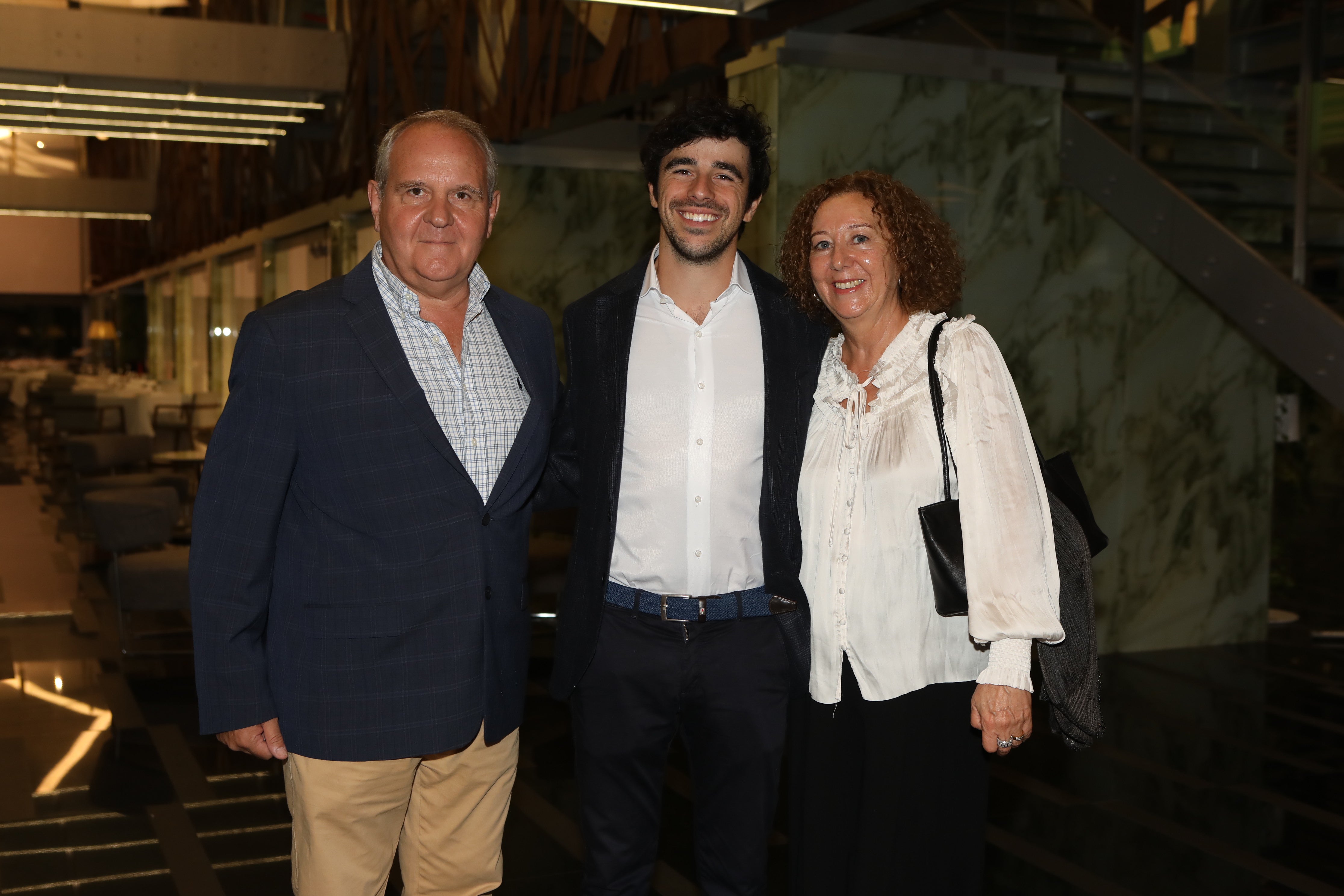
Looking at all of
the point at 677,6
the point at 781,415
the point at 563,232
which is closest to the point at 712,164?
the point at 781,415

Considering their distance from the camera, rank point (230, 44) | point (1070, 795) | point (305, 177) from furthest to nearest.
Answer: point (305, 177), point (230, 44), point (1070, 795)

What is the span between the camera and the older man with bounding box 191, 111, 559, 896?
2184 millimetres

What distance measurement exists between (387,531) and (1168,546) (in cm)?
530

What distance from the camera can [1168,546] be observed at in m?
6.41

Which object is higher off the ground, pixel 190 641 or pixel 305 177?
pixel 305 177

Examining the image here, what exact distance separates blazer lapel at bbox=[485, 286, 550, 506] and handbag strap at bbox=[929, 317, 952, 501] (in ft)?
2.62

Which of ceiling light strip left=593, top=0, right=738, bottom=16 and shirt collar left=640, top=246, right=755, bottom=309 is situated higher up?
ceiling light strip left=593, top=0, right=738, bottom=16

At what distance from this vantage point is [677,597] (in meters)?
2.53

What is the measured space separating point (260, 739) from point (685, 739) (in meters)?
0.92

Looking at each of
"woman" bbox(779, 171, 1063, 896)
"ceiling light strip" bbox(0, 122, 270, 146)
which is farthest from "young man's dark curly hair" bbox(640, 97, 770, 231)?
"ceiling light strip" bbox(0, 122, 270, 146)

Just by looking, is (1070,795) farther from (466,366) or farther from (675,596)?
(466,366)

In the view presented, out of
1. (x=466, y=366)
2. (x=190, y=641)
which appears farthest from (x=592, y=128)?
(x=466, y=366)

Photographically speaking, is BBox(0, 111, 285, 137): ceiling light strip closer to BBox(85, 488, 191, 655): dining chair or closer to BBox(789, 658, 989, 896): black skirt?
BBox(85, 488, 191, 655): dining chair

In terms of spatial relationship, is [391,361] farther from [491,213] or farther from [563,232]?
[563,232]
